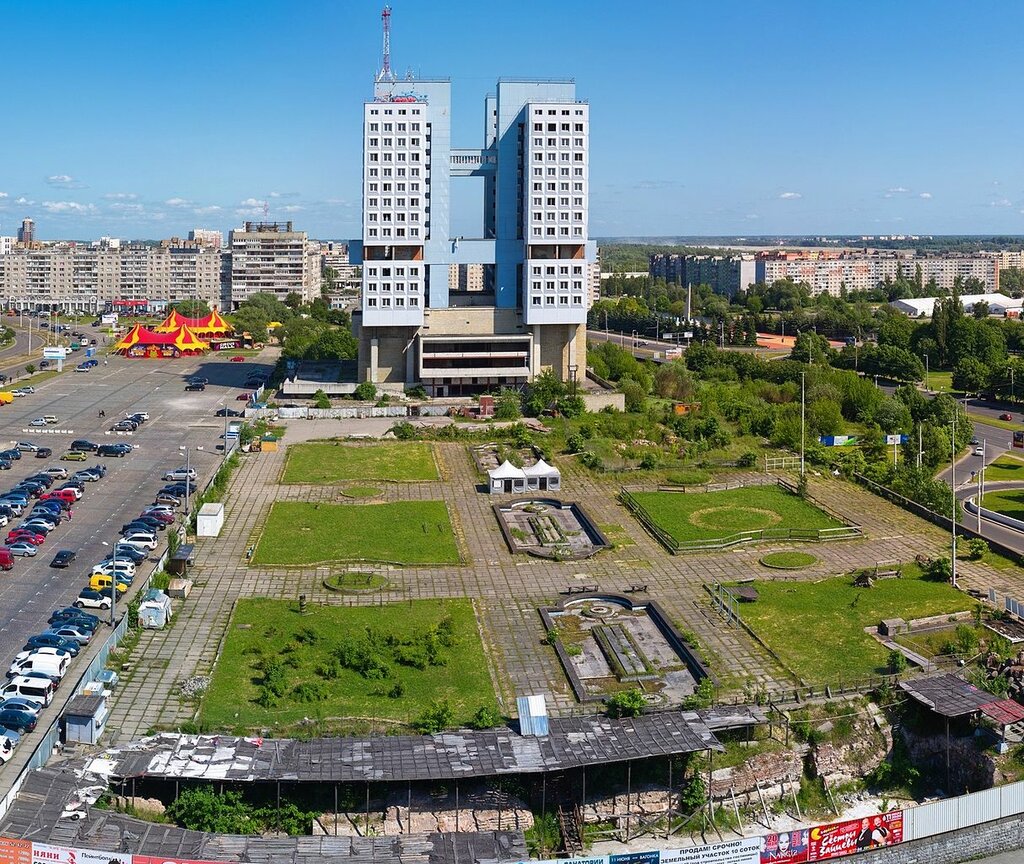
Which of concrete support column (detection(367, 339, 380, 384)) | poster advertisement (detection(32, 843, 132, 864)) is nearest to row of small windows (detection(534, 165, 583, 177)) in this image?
concrete support column (detection(367, 339, 380, 384))

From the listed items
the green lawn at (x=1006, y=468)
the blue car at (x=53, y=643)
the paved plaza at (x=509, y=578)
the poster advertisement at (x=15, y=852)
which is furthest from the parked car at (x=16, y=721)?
the green lawn at (x=1006, y=468)

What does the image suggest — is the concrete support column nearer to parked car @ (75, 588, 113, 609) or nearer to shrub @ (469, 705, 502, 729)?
parked car @ (75, 588, 113, 609)

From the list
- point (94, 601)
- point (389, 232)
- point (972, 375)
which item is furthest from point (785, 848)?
point (972, 375)

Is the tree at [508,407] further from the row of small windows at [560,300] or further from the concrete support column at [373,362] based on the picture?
the concrete support column at [373,362]

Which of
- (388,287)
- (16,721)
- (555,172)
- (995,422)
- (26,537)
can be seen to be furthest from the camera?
(995,422)

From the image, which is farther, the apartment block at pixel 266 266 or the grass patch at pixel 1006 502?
the apartment block at pixel 266 266

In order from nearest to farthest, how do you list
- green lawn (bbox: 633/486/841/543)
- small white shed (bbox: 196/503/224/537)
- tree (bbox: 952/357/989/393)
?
small white shed (bbox: 196/503/224/537) < green lawn (bbox: 633/486/841/543) < tree (bbox: 952/357/989/393)

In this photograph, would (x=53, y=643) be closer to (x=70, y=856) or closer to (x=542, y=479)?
(x=70, y=856)
